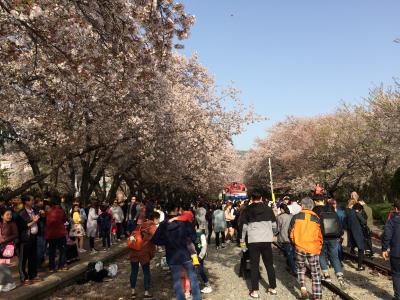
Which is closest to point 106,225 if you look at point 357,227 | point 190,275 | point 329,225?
point 190,275

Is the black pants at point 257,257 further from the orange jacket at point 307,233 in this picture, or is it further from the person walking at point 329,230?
the person walking at point 329,230

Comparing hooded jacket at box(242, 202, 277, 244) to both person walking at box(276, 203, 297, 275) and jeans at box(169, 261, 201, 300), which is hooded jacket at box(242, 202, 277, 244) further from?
person walking at box(276, 203, 297, 275)

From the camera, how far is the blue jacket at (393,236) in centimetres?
691

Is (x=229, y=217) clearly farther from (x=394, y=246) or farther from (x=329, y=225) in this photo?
(x=394, y=246)

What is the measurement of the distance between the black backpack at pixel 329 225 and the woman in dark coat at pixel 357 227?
7.61 ft

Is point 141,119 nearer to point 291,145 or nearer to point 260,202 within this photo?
point 260,202

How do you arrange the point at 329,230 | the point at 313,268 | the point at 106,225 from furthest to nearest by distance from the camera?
the point at 106,225 < the point at 329,230 < the point at 313,268

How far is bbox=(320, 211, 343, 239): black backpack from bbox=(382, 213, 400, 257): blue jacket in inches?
60.2

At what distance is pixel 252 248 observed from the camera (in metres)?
→ 8.29

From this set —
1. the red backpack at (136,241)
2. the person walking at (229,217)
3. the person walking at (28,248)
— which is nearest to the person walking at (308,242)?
the red backpack at (136,241)

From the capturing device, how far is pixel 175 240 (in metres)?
7.09

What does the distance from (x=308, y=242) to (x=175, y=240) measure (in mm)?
2593

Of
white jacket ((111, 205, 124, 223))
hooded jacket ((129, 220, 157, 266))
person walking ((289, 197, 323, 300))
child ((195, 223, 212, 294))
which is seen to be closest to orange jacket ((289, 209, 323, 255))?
person walking ((289, 197, 323, 300))

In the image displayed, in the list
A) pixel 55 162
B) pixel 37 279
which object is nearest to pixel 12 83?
pixel 55 162
